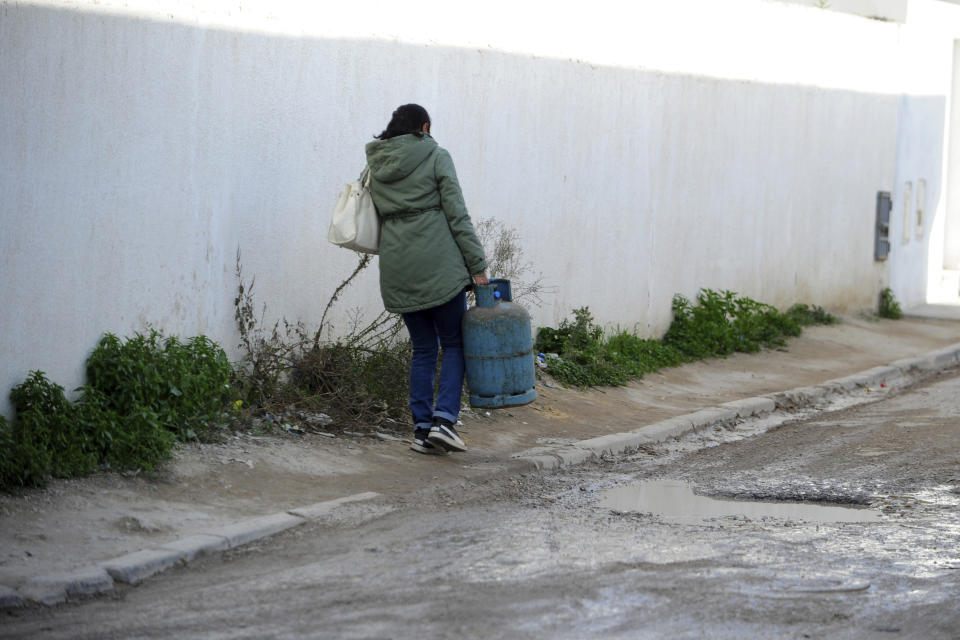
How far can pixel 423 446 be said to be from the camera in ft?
23.5

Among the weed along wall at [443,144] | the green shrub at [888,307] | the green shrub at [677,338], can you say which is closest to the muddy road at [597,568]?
the weed along wall at [443,144]

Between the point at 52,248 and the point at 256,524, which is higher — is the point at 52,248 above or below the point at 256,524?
above

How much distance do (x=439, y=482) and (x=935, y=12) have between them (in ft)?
45.9

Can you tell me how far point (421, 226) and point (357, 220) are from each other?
1.30ft

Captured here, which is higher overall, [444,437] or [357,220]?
[357,220]

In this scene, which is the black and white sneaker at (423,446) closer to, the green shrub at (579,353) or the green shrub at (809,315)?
the green shrub at (579,353)

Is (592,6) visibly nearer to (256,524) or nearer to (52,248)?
(52,248)

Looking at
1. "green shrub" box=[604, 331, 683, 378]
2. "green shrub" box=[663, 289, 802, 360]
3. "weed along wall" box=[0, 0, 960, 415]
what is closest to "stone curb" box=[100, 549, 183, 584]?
"weed along wall" box=[0, 0, 960, 415]

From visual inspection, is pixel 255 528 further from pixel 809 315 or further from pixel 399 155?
pixel 809 315

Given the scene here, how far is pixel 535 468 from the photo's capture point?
7207 mm

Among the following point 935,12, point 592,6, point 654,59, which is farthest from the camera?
point 935,12

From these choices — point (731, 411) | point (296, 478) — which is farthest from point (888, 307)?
point (296, 478)

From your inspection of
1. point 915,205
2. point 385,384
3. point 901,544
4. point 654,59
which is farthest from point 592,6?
point 915,205

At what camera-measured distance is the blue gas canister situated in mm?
7004
